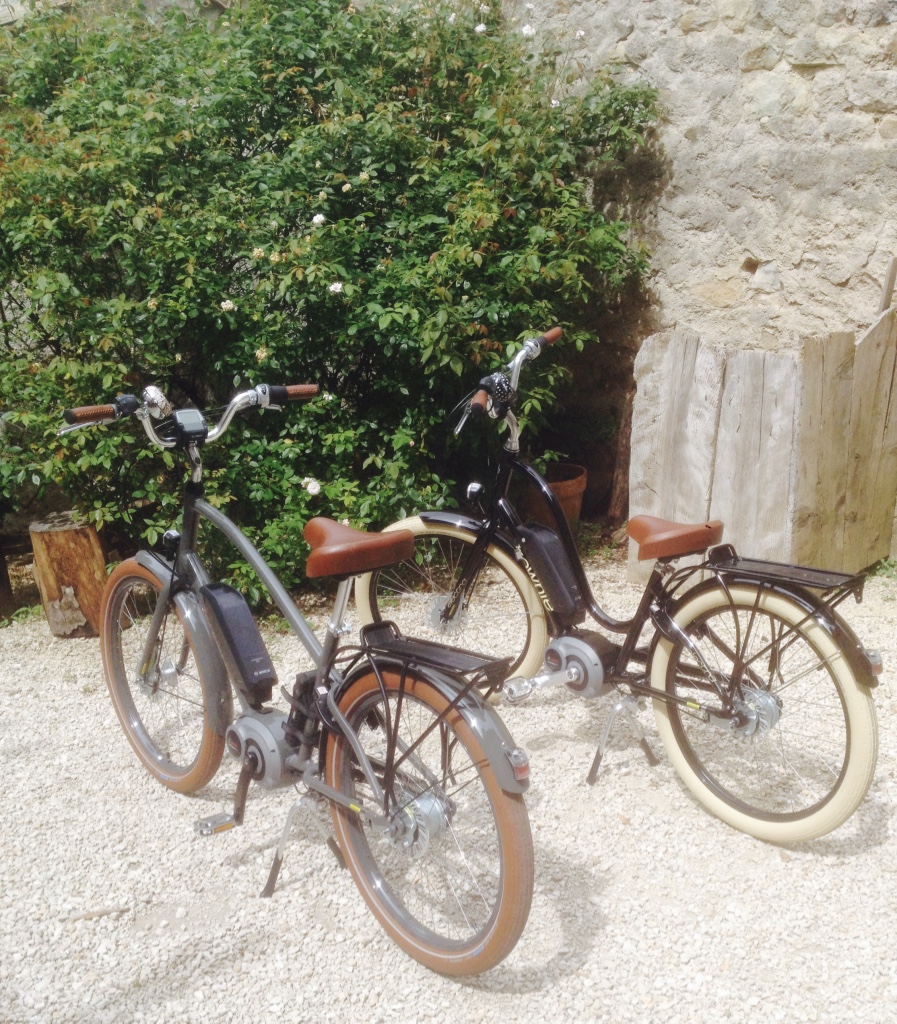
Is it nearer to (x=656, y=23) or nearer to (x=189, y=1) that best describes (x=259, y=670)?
(x=656, y=23)

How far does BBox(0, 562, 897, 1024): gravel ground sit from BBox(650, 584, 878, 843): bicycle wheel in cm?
13

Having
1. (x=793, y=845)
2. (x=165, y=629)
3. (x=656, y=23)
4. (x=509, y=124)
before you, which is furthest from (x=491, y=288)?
(x=793, y=845)

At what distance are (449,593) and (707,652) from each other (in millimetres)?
974

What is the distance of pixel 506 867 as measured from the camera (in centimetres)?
192

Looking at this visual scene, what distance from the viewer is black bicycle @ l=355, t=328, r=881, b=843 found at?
235 centimetres

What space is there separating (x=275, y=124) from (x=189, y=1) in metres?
2.04

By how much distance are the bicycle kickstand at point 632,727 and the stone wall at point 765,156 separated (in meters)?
2.31

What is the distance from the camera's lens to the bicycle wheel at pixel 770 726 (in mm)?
2328

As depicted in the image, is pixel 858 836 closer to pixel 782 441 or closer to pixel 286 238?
pixel 782 441

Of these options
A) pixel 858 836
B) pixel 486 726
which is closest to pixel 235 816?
pixel 486 726

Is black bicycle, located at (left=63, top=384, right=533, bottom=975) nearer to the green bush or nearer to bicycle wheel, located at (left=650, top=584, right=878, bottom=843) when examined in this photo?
bicycle wheel, located at (left=650, top=584, right=878, bottom=843)

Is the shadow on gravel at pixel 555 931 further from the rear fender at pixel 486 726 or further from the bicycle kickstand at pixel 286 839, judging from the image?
the rear fender at pixel 486 726

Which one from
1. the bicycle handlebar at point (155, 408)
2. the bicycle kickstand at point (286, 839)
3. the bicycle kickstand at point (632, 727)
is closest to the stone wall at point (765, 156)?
the bicycle kickstand at point (632, 727)

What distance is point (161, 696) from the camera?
3.10m
